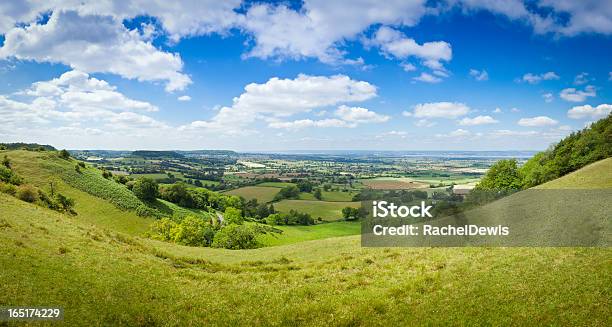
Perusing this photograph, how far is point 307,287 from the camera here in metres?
16.7

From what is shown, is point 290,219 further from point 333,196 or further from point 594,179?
point 594,179

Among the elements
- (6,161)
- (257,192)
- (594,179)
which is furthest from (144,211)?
(257,192)

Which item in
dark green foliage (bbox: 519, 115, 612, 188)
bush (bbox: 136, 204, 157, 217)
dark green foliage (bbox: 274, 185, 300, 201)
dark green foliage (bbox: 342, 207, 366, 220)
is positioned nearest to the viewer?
dark green foliage (bbox: 519, 115, 612, 188)

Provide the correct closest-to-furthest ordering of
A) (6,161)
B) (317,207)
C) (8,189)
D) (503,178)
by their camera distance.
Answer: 1. (8,189)
2. (6,161)
3. (503,178)
4. (317,207)

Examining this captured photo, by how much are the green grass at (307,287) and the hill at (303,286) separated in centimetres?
5

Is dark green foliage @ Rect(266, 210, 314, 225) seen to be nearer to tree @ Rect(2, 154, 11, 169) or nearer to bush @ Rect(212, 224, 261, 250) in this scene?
bush @ Rect(212, 224, 261, 250)

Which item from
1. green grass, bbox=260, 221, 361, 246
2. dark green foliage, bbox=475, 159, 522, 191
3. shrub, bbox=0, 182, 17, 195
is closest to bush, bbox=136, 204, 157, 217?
green grass, bbox=260, 221, 361, 246

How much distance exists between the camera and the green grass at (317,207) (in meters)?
126

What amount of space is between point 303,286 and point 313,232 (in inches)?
3323

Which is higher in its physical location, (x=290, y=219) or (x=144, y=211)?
(x=144, y=211)

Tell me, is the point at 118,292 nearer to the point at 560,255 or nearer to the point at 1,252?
the point at 1,252

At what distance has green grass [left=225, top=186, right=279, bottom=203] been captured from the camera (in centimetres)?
15900

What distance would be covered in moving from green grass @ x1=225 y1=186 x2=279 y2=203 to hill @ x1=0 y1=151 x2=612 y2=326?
133 meters

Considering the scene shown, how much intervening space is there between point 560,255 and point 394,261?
28.7ft
